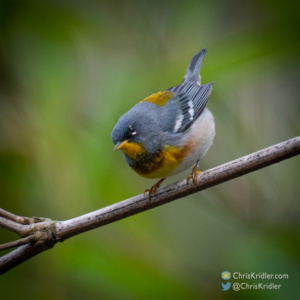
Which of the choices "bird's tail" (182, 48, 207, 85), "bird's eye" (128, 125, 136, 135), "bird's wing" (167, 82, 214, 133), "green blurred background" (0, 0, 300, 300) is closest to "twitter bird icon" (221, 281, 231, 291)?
"green blurred background" (0, 0, 300, 300)

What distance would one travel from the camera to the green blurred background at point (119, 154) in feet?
9.20

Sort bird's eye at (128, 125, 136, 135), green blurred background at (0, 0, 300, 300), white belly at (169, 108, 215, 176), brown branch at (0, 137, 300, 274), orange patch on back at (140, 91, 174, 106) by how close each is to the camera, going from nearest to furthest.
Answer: brown branch at (0, 137, 300, 274) → bird's eye at (128, 125, 136, 135) → white belly at (169, 108, 215, 176) → green blurred background at (0, 0, 300, 300) → orange patch on back at (140, 91, 174, 106)

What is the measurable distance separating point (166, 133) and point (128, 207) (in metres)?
0.59

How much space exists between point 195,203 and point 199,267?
60cm

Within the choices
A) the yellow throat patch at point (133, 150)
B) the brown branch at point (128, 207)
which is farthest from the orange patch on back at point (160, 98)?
the brown branch at point (128, 207)

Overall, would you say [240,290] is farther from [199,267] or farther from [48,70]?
[48,70]

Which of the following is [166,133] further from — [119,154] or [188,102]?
[119,154]

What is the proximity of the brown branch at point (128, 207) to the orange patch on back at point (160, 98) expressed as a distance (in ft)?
2.41

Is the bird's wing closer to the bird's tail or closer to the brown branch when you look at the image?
the bird's tail

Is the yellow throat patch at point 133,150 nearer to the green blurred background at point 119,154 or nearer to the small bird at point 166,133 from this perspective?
the small bird at point 166,133

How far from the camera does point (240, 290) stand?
8.71 feet

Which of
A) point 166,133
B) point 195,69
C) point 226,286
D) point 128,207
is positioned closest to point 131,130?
point 166,133

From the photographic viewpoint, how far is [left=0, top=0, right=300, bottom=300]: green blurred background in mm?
2805

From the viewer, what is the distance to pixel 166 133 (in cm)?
273
